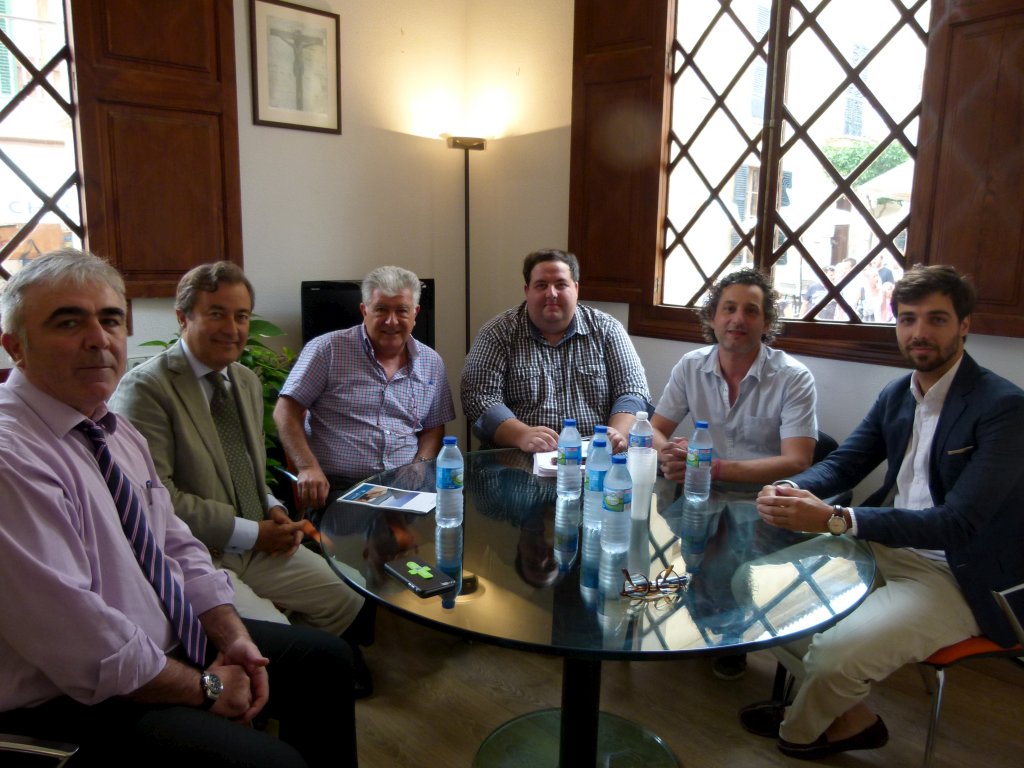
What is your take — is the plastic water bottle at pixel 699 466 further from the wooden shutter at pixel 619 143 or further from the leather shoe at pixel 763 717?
the wooden shutter at pixel 619 143

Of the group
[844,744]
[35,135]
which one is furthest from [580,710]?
[35,135]

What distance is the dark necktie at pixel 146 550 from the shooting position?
4.00ft

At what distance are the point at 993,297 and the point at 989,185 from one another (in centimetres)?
33

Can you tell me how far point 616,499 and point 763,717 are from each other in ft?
3.20

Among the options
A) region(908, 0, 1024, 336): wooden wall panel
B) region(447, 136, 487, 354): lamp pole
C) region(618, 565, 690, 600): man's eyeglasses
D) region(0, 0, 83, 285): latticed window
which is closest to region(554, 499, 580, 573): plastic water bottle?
region(618, 565, 690, 600): man's eyeglasses

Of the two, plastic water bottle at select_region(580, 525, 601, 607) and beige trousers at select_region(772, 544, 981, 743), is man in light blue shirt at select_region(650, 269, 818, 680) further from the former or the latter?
plastic water bottle at select_region(580, 525, 601, 607)

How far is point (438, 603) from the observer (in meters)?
1.30

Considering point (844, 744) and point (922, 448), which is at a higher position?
point (922, 448)

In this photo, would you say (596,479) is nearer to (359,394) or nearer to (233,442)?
(233,442)

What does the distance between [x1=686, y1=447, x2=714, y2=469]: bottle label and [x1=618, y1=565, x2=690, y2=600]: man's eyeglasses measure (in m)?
0.46

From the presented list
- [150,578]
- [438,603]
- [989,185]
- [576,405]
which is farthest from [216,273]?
[989,185]

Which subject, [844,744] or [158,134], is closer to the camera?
[844,744]

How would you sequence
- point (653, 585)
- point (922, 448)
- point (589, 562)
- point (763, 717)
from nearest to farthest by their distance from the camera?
point (653, 585) → point (589, 562) → point (922, 448) → point (763, 717)

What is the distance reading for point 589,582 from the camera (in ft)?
4.50
